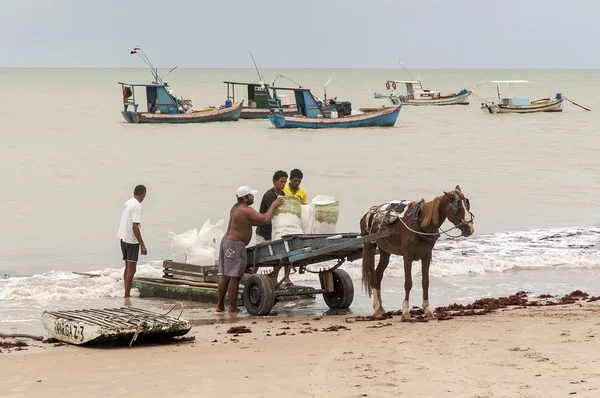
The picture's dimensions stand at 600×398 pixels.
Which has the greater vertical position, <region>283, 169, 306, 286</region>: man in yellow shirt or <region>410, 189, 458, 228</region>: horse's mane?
<region>283, 169, 306, 286</region>: man in yellow shirt

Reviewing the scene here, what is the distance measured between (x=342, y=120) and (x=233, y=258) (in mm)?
39189

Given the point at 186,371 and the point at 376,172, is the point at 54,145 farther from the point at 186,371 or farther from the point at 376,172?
the point at 186,371

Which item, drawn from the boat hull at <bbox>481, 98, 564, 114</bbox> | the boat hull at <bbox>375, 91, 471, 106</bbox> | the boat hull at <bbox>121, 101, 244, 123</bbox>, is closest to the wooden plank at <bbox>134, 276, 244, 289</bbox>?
the boat hull at <bbox>121, 101, 244, 123</bbox>

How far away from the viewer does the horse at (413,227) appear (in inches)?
371

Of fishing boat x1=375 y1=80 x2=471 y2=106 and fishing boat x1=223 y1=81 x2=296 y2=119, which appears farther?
fishing boat x1=375 y1=80 x2=471 y2=106

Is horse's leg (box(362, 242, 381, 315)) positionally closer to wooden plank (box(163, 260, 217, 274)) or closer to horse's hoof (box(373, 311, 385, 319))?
horse's hoof (box(373, 311, 385, 319))

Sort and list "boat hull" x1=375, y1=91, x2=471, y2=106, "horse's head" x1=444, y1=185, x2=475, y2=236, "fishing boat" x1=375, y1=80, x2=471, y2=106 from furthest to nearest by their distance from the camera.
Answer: "fishing boat" x1=375, y1=80, x2=471, y2=106 < "boat hull" x1=375, y1=91, x2=471, y2=106 < "horse's head" x1=444, y1=185, x2=475, y2=236

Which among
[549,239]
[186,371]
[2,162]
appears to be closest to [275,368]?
[186,371]

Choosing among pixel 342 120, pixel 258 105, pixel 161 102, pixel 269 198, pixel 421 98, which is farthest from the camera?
pixel 421 98

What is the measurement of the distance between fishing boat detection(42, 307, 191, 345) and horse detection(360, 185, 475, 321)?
95.4 inches

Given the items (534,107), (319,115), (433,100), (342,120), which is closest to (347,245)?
(342,120)

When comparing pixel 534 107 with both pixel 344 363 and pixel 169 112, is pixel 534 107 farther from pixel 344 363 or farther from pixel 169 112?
pixel 344 363

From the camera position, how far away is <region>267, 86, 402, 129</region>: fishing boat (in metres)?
49.2

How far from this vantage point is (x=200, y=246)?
12.3 m
